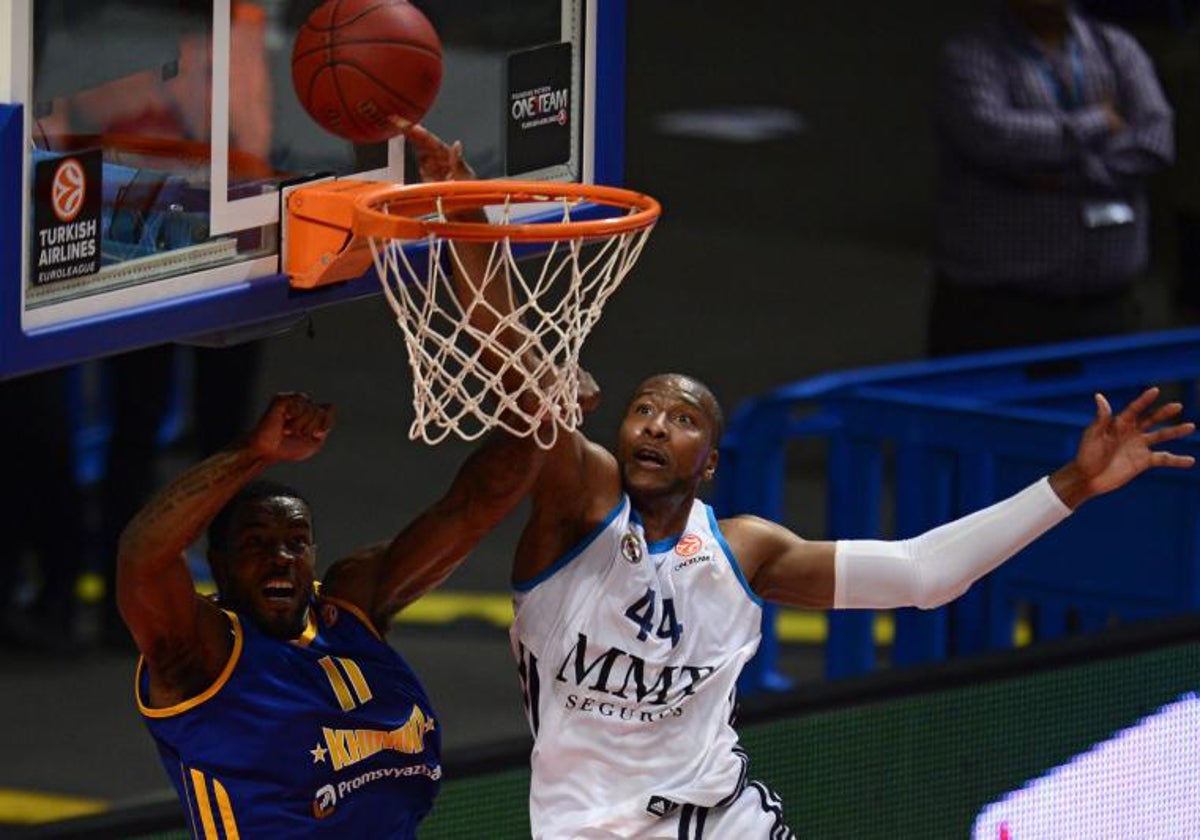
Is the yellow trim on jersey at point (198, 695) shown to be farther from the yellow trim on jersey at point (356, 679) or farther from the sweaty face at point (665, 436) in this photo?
the sweaty face at point (665, 436)

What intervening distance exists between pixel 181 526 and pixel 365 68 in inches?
40.4

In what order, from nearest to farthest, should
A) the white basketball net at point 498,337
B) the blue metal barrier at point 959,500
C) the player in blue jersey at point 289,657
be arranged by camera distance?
the player in blue jersey at point 289,657 < the white basketball net at point 498,337 < the blue metal barrier at point 959,500

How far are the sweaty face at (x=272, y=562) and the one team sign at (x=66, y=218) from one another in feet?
2.01

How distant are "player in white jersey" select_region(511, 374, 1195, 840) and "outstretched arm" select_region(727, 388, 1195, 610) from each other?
92 millimetres

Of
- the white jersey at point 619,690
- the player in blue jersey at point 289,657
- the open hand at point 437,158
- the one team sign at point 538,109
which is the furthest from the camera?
the one team sign at point 538,109

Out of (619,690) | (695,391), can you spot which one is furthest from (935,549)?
(619,690)

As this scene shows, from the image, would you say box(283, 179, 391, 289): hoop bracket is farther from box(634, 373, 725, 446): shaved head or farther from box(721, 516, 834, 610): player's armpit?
box(721, 516, 834, 610): player's armpit

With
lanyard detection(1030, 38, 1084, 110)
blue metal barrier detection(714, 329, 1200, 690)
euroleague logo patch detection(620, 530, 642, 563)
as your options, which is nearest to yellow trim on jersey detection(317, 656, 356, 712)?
euroleague logo patch detection(620, 530, 642, 563)

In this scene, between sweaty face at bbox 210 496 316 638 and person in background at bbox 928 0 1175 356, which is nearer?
sweaty face at bbox 210 496 316 638

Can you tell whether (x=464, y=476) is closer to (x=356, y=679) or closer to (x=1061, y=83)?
(x=356, y=679)

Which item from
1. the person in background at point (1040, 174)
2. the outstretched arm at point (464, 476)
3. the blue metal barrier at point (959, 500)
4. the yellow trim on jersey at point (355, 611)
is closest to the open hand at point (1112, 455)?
the outstretched arm at point (464, 476)

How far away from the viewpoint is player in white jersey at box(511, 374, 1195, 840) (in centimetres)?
595

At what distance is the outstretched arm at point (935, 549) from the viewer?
6250 millimetres

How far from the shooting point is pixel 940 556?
20.5 ft
